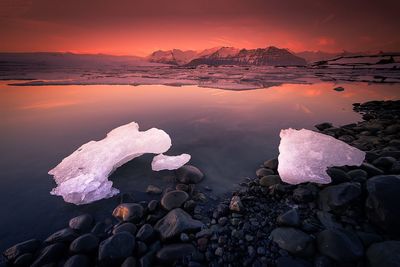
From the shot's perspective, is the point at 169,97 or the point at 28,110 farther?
the point at 169,97

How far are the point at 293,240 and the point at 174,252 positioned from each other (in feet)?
4.99

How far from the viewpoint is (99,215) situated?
143 inches

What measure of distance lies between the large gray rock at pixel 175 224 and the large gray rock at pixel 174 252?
174 millimetres

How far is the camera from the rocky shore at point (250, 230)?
108 inches

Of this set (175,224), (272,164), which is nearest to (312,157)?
(272,164)

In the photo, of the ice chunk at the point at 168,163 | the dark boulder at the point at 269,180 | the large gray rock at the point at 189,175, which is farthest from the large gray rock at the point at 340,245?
the ice chunk at the point at 168,163

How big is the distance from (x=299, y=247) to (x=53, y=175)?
468 centimetres

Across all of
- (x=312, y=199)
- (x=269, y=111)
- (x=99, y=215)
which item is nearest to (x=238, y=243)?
(x=312, y=199)

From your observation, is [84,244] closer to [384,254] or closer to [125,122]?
[384,254]

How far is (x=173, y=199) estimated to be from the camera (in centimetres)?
382

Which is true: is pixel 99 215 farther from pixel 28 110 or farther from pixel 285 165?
pixel 28 110

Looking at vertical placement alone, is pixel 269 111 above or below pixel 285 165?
below

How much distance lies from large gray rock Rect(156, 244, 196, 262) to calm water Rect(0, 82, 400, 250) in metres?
1.34

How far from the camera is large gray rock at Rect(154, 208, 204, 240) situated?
3109 mm
